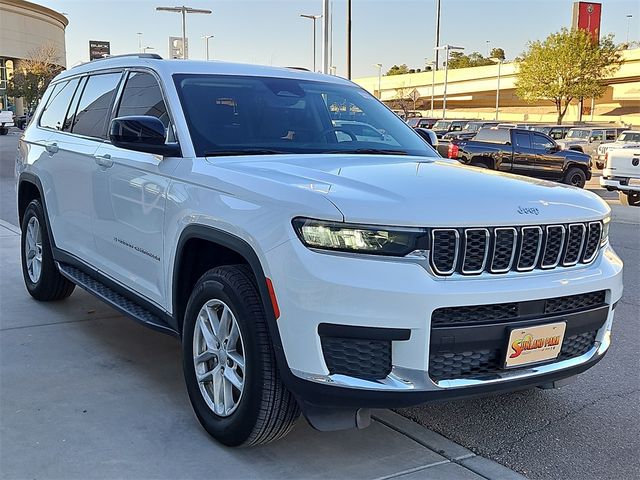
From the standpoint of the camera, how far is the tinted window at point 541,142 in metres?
18.5

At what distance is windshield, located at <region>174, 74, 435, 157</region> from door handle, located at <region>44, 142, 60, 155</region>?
172 cm

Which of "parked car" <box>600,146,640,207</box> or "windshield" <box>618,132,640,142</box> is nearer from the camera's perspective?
"parked car" <box>600,146,640,207</box>

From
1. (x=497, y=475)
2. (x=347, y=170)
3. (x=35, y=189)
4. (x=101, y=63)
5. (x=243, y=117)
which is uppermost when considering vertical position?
(x=101, y=63)

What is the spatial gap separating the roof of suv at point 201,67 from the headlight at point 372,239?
6.41 ft

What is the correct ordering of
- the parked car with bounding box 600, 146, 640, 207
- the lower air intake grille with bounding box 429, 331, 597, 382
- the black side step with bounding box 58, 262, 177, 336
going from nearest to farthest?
1. the lower air intake grille with bounding box 429, 331, 597, 382
2. the black side step with bounding box 58, 262, 177, 336
3. the parked car with bounding box 600, 146, 640, 207

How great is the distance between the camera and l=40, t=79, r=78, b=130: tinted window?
5770mm

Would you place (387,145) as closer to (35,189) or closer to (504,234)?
(504,234)

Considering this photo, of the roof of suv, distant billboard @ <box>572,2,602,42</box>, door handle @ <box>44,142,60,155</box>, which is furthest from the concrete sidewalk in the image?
distant billboard @ <box>572,2,602,42</box>

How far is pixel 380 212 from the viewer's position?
9.38ft

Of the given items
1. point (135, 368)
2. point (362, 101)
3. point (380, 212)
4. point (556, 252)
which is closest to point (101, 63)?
point (362, 101)

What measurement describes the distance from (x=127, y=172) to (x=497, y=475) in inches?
105

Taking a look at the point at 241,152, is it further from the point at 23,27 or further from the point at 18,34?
the point at 23,27

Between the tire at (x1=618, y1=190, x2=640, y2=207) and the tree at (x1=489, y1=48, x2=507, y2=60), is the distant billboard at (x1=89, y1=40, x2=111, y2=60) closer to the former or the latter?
the tire at (x1=618, y1=190, x2=640, y2=207)

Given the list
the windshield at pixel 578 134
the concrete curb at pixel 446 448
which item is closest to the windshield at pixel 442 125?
the windshield at pixel 578 134
